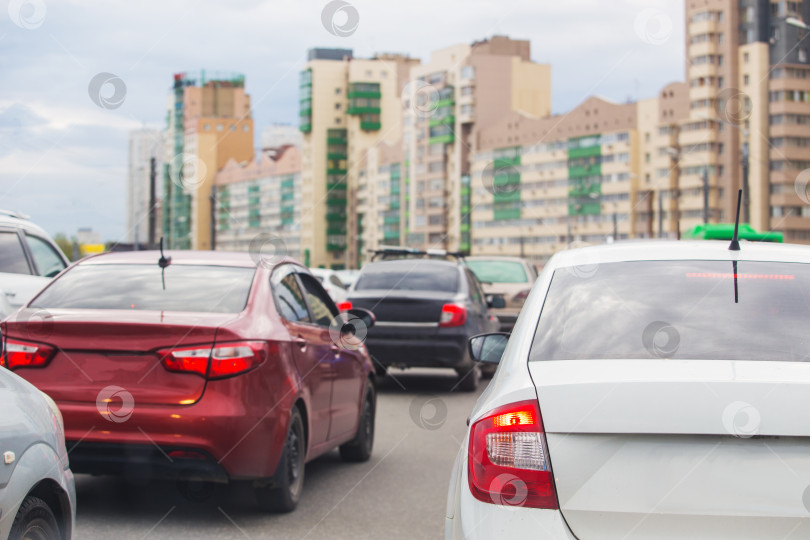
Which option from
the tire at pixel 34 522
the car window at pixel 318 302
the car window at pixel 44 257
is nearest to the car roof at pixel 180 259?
the car window at pixel 318 302

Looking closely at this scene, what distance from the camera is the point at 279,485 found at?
6.14 m

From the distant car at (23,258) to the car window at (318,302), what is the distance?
3.03 metres

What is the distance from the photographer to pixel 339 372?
7.62 metres

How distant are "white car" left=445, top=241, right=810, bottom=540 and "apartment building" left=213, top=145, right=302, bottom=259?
6236 inches

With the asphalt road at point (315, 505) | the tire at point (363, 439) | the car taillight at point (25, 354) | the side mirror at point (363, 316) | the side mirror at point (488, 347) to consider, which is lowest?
the asphalt road at point (315, 505)

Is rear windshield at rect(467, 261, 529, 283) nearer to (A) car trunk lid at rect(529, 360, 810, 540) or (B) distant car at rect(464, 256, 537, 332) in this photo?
(B) distant car at rect(464, 256, 537, 332)

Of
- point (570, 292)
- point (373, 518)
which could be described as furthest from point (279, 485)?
point (570, 292)

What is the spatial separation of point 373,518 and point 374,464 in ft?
7.00

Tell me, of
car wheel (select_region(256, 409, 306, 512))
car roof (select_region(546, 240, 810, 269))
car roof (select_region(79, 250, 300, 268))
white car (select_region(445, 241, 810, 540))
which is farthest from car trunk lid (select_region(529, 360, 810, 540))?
car roof (select_region(79, 250, 300, 268))

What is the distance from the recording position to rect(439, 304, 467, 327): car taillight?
13.8 m

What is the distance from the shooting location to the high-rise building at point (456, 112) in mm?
130875

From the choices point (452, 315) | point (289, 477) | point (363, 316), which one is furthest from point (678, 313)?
point (452, 315)

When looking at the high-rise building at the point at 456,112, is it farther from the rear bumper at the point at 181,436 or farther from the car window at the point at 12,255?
the rear bumper at the point at 181,436

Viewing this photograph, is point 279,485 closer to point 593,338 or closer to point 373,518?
point 373,518
